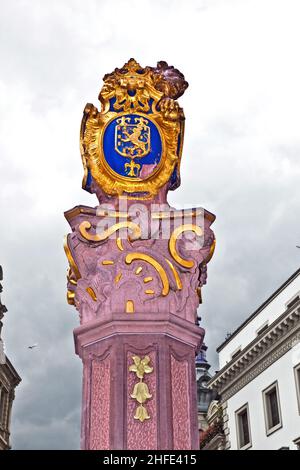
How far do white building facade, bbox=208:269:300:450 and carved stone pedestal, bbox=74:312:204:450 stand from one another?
2217 centimetres

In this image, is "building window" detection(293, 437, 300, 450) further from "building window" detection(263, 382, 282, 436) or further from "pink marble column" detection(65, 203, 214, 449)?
"pink marble column" detection(65, 203, 214, 449)

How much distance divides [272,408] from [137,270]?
25324 millimetres

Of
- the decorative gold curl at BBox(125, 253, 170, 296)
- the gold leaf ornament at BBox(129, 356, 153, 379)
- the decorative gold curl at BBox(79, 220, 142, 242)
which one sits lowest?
the gold leaf ornament at BBox(129, 356, 153, 379)

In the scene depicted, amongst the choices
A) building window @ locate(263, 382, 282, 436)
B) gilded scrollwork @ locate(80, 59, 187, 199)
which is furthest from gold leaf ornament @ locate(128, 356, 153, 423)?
building window @ locate(263, 382, 282, 436)

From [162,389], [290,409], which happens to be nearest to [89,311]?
[162,389]

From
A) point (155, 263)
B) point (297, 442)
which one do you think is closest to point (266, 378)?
point (297, 442)

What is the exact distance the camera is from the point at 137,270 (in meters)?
6.00

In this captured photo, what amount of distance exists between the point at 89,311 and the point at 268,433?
82.2ft

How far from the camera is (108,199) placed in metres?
6.53

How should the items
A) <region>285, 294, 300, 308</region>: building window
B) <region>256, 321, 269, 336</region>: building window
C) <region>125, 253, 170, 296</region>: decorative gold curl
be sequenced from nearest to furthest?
<region>125, 253, 170, 296</region>: decorative gold curl, <region>285, 294, 300, 308</region>: building window, <region>256, 321, 269, 336</region>: building window

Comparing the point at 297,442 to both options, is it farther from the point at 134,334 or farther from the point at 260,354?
the point at 134,334

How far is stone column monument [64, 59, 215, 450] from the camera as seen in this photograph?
18.0 feet

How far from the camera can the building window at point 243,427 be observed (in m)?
31.5

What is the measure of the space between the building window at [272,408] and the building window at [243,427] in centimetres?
213
